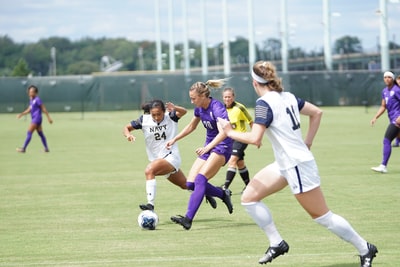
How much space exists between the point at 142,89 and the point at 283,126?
54.4 meters

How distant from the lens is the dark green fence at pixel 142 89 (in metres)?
59.9

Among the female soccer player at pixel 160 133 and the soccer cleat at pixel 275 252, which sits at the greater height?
the female soccer player at pixel 160 133

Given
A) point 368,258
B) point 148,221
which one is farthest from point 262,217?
point 148,221

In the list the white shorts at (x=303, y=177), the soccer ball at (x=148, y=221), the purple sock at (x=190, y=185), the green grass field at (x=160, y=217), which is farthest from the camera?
the purple sock at (x=190, y=185)

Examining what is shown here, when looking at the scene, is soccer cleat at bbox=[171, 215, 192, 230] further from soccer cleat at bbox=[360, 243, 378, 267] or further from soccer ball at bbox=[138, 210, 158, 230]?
soccer cleat at bbox=[360, 243, 378, 267]

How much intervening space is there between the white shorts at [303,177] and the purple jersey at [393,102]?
10.8 m

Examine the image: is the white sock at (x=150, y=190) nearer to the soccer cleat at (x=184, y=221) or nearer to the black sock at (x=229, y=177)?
the soccer cleat at (x=184, y=221)

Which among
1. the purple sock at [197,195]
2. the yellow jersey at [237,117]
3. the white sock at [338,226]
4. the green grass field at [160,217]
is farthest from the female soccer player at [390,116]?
the white sock at [338,226]

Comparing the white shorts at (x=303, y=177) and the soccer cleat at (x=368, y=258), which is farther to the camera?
the soccer cleat at (x=368, y=258)

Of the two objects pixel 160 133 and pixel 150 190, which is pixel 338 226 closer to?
pixel 150 190

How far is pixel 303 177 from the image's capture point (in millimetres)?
8898

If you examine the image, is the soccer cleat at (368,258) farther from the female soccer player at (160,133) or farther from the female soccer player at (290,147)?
the female soccer player at (160,133)

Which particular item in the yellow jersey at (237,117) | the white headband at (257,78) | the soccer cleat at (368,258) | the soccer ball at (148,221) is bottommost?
the soccer ball at (148,221)

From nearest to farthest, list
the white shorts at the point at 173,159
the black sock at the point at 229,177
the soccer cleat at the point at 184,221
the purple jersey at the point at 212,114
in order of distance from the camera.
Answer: the soccer cleat at the point at 184,221, the purple jersey at the point at 212,114, the white shorts at the point at 173,159, the black sock at the point at 229,177
